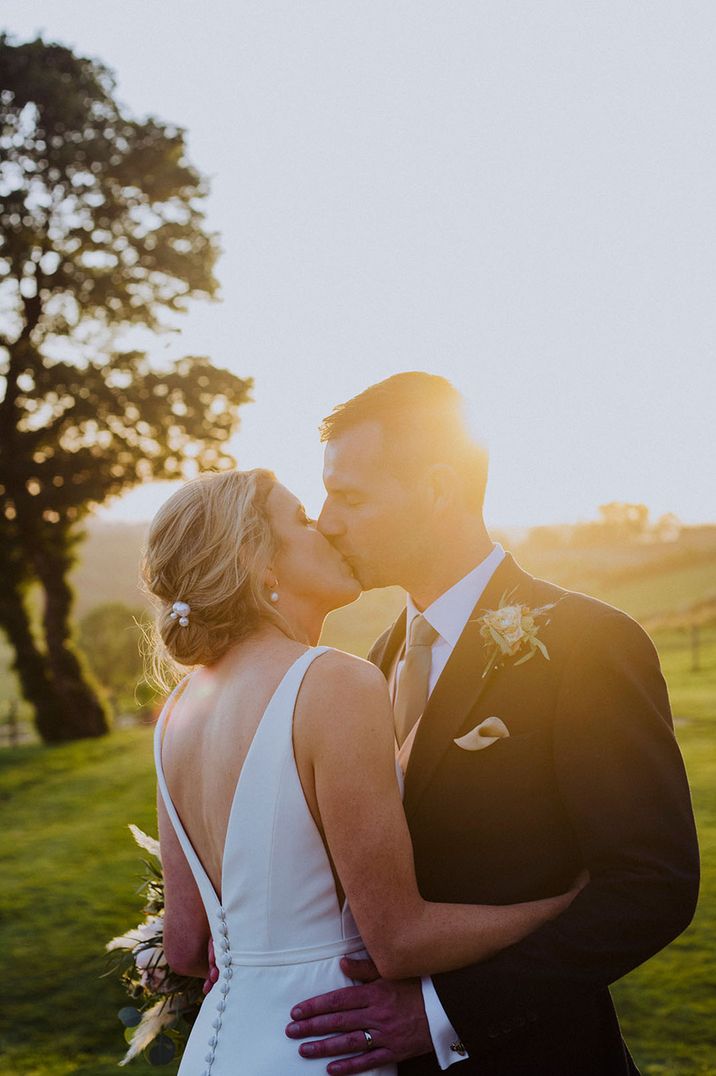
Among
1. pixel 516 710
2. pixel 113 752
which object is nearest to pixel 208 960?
pixel 516 710

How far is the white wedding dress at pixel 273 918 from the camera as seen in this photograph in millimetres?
2684

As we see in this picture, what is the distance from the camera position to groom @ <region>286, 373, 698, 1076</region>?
2.60 meters

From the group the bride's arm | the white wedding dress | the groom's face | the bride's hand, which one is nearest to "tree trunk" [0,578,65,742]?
the groom's face

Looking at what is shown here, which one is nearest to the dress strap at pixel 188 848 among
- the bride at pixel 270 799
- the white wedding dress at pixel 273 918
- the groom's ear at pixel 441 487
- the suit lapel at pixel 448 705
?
the bride at pixel 270 799

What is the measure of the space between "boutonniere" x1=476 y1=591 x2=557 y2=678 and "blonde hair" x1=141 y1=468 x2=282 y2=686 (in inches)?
27.4

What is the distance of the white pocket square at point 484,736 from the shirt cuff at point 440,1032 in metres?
0.65

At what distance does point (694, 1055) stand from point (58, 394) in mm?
18667

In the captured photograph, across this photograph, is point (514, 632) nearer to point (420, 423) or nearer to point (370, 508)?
point (370, 508)

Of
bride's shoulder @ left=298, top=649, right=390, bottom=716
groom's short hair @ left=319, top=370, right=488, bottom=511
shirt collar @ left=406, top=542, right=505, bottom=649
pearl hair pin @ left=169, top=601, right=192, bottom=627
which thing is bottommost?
bride's shoulder @ left=298, top=649, right=390, bottom=716

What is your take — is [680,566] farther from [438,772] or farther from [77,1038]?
[438,772]

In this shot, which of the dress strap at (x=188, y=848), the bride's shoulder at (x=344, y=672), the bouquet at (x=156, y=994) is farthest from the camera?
the bouquet at (x=156, y=994)

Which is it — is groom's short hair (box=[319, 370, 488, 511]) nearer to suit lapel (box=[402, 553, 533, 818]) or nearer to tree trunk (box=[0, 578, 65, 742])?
suit lapel (box=[402, 553, 533, 818])

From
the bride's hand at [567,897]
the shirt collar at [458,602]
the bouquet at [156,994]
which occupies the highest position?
the shirt collar at [458,602]

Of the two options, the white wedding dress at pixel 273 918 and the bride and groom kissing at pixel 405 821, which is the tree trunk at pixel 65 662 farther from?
the white wedding dress at pixel 273 918
